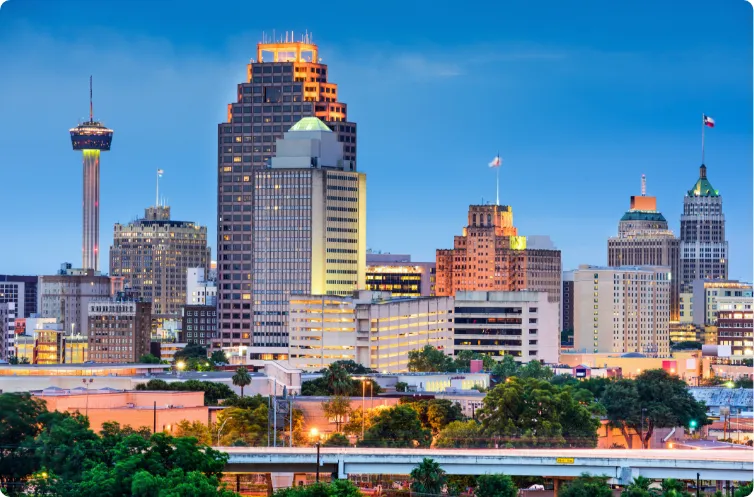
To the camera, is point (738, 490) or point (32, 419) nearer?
point (738, 490)

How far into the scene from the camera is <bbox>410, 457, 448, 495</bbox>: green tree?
421ft

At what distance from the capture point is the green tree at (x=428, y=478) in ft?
421

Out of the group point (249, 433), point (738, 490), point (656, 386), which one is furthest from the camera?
point (656, 386)

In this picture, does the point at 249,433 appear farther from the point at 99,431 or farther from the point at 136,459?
the point at 136,459

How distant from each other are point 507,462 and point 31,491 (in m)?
32.9

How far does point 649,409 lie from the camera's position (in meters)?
192

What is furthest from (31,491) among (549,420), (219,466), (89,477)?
(549,420)

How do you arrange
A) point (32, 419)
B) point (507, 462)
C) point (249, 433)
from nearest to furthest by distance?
1. point (507, 462)
2. point (32, 419)
3. point (249, 433)

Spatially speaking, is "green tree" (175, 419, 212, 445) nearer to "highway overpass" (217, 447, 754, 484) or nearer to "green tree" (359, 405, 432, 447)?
"green tree" (359, 405, 432, 447)

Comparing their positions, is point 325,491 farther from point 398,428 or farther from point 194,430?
point 398,428

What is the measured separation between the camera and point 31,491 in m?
125

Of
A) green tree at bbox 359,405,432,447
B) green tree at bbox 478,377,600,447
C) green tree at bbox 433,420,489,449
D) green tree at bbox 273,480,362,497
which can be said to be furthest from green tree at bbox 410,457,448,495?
green tree at bbox 478,377,600,447

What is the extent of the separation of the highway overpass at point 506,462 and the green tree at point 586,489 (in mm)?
2010

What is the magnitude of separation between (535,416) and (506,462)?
3799cm
